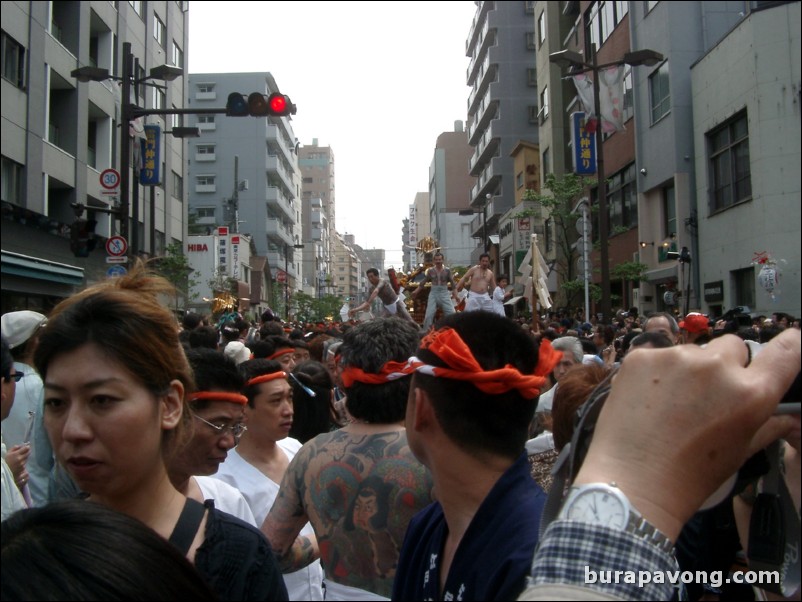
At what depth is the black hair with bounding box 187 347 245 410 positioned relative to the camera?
327 cm

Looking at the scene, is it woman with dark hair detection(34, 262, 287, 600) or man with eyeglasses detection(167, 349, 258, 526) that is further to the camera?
man with eyeglasses detection(167, 349, 258, 526)

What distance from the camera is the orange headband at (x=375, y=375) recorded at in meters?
3.08

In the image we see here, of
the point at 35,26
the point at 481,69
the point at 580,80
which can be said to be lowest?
the point at 35,26

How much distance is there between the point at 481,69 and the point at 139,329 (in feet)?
85.8

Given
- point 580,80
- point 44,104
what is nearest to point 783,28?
point 44,104

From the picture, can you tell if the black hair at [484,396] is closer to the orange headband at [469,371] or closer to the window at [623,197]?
the orange headband at [469,371]

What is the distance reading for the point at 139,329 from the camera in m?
2.09

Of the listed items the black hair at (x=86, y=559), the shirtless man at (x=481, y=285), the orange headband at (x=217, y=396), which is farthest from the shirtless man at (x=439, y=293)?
the black hair at (x=86, y=559)

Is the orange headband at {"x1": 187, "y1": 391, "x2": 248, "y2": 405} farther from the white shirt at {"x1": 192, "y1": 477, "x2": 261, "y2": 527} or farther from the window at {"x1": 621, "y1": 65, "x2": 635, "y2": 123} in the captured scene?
the window at {"x1": 621, "y1": 65, "x2": 635, "y2": 123}

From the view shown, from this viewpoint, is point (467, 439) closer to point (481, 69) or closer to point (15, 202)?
point (15, 202)

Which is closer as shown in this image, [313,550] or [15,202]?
[313,550]

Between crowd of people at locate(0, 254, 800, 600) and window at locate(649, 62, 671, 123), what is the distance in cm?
93

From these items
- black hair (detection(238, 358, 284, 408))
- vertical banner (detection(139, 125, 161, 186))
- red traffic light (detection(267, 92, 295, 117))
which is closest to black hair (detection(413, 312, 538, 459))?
black hair (detection(238, 358, 284, 408))

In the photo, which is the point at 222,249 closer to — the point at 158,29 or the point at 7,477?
the point at 158,29
